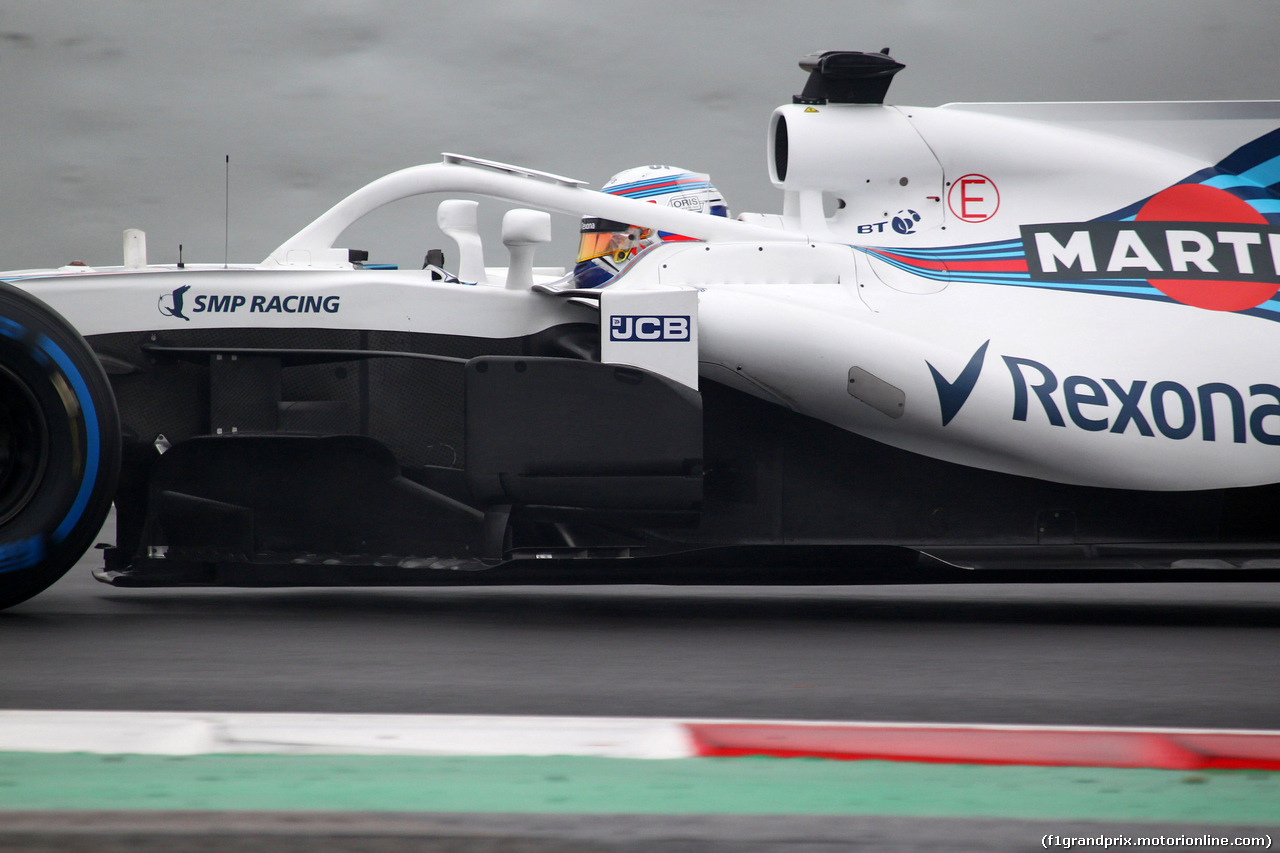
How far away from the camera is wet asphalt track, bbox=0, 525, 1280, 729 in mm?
2230

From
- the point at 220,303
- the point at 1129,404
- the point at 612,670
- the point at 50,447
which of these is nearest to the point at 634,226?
the point at 220,303

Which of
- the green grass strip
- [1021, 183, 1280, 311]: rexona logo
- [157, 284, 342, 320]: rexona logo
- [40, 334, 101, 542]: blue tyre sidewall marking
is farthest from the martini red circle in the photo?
[40, 334, 101, 542]: blue tyre sidewall marking

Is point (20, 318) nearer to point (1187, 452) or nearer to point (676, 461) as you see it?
point (676, 461)

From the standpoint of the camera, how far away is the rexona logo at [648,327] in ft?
10.4

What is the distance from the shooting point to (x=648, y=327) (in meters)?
3.16

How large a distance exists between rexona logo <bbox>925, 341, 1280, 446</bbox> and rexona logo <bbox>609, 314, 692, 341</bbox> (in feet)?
2.26

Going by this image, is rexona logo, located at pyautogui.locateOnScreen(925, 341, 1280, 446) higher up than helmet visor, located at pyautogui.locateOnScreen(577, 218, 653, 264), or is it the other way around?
helmet visor, located at pyautogui.locateOnScreen(577, 218, 653, 264)

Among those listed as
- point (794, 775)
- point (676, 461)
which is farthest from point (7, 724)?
point (676, 461)

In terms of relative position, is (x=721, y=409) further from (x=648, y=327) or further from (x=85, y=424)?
(x=85, y=424)

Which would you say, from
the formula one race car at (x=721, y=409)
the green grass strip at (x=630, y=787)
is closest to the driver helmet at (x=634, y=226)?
the formula one race car at (x=721, y=409)

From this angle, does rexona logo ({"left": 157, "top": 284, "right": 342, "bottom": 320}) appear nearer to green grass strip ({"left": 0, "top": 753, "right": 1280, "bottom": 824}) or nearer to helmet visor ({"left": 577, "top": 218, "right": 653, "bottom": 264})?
helmet visor ({"left": 577, "top": 218, "right": 653, "bottom": 264})

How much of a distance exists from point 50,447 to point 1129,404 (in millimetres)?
2798

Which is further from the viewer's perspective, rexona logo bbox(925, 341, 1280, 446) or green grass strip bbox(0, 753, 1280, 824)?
rexona logo bbox(925, 341, 1280, 446)

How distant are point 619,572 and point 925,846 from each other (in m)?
Result: 2.00
